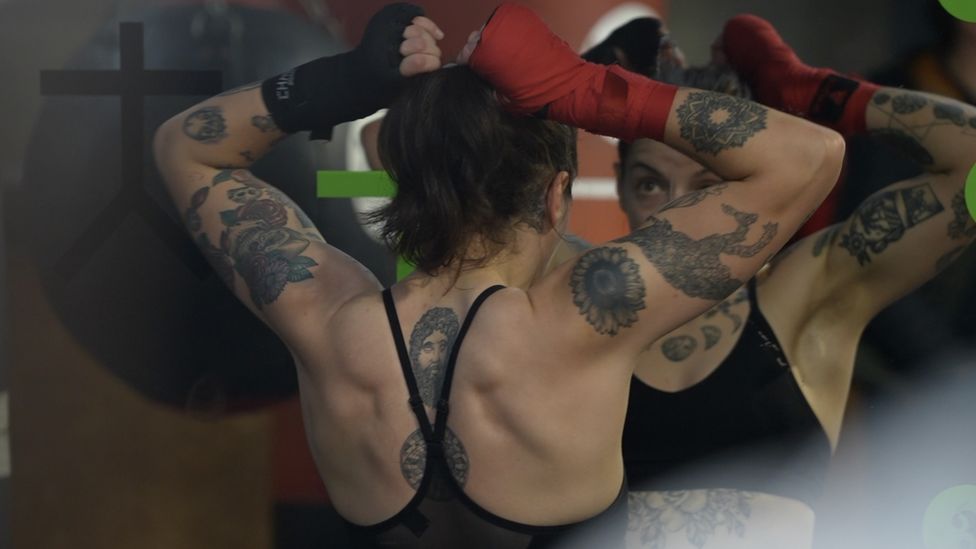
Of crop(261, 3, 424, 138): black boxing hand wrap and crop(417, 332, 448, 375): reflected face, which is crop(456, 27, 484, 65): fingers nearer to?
crop(261, 3, 424, 138): black boxing hand wrap

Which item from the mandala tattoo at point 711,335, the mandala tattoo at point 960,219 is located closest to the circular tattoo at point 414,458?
the mandala tattoo at point 711,335

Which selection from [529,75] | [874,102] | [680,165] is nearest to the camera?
[529,75]

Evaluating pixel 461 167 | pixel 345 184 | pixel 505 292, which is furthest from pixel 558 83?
pixel 345 184

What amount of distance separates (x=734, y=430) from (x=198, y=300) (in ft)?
3.81

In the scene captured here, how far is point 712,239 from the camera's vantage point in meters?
1.35

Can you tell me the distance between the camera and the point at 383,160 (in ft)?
4.90

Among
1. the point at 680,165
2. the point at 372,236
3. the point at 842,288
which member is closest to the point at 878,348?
the point at 842,288

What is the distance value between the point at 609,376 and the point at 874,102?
784mm

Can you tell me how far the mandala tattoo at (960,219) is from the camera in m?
1.75

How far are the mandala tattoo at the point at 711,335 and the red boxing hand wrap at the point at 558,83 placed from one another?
0.56 meters

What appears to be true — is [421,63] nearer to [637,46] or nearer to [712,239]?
[712,239]

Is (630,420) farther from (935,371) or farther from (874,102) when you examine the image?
(935,371)

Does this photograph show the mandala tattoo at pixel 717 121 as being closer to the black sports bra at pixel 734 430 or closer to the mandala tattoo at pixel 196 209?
the black sports bra at pixel 734 430

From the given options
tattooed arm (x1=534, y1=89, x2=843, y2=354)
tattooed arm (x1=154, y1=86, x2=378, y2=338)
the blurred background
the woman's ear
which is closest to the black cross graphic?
the blurred background
